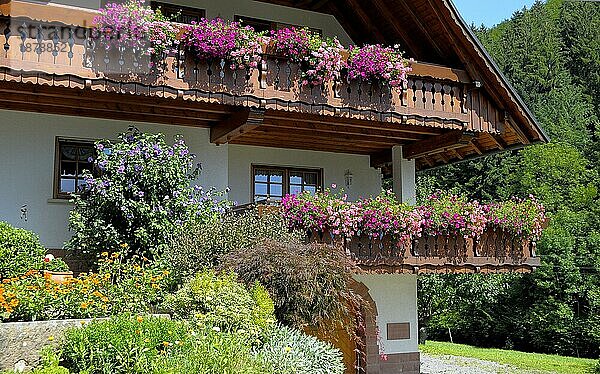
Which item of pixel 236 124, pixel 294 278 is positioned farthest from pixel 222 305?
pixel 236 124

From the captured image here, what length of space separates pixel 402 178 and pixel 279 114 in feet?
13.8

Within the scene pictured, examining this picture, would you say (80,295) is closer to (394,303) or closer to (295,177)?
(295,177)

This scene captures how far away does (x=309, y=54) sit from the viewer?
1207 centimetres

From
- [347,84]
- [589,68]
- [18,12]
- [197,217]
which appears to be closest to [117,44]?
[18,12]

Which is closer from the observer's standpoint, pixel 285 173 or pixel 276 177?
pixel 276 177

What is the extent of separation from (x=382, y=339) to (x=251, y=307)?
21.6 ft

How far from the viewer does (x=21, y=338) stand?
7.55 meters

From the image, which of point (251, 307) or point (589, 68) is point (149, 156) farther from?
point (589, 68)

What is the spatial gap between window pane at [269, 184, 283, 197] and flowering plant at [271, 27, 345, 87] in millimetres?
3512

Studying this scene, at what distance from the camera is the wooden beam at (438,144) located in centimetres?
1383

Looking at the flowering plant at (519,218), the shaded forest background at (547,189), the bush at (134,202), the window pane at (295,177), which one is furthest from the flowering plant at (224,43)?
the shaded forest background at (547,189)

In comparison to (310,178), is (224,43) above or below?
above

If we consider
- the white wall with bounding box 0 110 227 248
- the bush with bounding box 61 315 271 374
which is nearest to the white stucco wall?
the white wall with bounding box 0 110 227 248

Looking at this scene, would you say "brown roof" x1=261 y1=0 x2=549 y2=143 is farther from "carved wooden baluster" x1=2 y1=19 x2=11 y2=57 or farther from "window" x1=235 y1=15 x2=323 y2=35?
"carved wooden baluster" x1=2 y1=19 x2=11 y2=57
